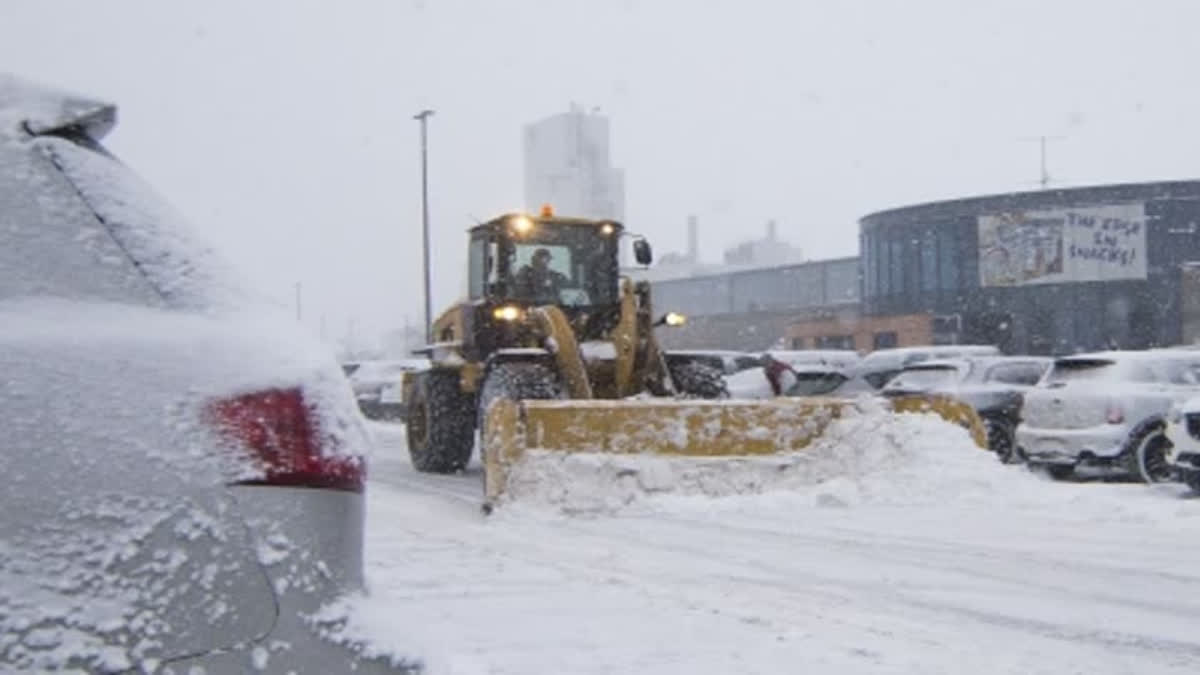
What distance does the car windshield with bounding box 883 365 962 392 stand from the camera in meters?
14.9

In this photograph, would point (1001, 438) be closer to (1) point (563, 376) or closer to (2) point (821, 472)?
(2) point (821, 472)

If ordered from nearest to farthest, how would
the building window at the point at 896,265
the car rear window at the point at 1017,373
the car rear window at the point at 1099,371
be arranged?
the car rear window at the point at 1099,371, the car rear window at the point at 1017,373, the building window at the point at 896,265

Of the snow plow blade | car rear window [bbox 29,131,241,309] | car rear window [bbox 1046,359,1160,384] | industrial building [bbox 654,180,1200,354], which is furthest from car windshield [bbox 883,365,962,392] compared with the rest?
industrial building [bbox 654,180,1200,354]

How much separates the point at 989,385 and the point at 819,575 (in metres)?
8.91

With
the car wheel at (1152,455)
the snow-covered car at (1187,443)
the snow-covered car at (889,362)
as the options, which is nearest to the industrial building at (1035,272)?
the snow-covered car at (889,362)

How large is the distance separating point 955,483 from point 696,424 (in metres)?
2.05

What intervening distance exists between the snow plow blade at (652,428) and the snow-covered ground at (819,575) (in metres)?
0.29

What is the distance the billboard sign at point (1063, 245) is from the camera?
141 ft

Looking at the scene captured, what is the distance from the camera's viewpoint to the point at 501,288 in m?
12.2

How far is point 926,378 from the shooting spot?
15172mm

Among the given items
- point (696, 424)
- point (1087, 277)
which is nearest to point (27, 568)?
point (696, 424)

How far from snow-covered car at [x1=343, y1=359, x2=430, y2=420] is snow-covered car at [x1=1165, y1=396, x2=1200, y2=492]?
684 inches

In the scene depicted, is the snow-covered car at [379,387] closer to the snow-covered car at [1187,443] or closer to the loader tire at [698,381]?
the loader tire at [698,381]

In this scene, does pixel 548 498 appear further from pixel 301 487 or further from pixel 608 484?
pixel 301 487
